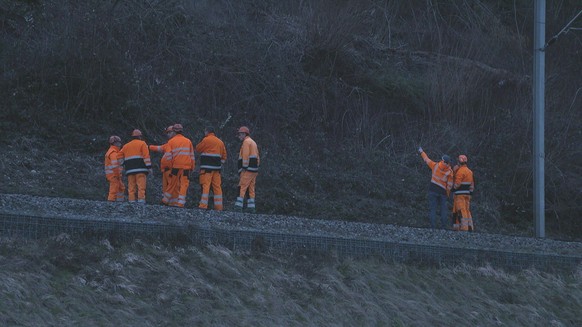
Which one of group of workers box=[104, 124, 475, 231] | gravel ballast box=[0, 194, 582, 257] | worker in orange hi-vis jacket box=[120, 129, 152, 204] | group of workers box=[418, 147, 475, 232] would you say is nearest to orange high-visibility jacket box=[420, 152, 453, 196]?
group of workers box=[418, 147, 475, 232]

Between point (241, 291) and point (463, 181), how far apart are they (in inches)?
385

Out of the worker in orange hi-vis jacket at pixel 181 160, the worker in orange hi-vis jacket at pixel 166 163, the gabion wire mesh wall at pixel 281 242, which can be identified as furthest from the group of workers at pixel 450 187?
the worker in orange hi-vis jacket at pixel 166 163

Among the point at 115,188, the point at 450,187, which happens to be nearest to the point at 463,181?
the point at 450,187

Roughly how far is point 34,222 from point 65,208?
1.58 meters

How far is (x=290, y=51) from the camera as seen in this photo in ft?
99.9

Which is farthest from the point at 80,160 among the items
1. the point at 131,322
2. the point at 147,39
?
the point at 131,322

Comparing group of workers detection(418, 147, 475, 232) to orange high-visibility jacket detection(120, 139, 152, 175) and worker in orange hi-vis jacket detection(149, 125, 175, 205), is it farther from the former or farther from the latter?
orange high-visibility jacket detection(120, 139, 152, 175)

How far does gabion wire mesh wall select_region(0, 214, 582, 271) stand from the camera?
1367 cm

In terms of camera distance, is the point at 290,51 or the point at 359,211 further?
the point at 290,51

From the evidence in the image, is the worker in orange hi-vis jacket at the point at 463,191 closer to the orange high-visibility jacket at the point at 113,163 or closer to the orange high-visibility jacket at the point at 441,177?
the orange high-visibility jacket at the point at 441,177

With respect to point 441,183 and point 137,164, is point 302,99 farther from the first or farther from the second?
point 137,164

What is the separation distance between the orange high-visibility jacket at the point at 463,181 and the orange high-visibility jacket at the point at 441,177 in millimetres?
143

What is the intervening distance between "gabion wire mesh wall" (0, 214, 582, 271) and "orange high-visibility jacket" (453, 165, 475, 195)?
3935mm

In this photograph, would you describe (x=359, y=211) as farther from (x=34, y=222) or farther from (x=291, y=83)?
(x=34, y=222)
